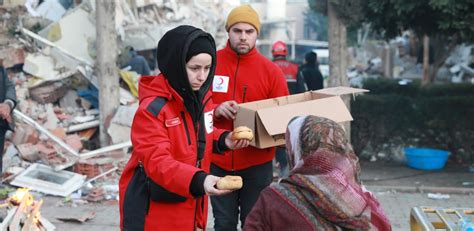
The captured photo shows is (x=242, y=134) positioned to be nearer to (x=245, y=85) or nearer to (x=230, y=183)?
(x=230, y=183)

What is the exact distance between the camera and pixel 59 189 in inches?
273

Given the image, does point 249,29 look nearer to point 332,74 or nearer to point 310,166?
point 310,166

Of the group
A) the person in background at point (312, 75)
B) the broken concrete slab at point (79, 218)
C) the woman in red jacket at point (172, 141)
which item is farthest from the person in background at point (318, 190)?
the person in background at point (312, 75)

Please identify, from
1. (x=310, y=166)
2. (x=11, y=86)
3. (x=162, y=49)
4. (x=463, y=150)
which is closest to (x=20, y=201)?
(x=11, y=86)

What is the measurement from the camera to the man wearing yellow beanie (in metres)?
4.02

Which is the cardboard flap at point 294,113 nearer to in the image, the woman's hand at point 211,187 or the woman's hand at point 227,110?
the woman's hand at point 227,110

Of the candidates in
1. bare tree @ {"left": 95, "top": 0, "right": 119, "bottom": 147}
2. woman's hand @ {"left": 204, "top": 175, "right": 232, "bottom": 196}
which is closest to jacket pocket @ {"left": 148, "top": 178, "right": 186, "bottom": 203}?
woman's hand @ {"left": 204, "top": 175, "right": 232, "bottom": 196}

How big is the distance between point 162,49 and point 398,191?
518 cm

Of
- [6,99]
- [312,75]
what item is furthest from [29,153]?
[312,75]

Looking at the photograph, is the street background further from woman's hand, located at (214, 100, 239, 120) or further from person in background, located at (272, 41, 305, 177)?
woman's hand, located at (214, 100, 239, 120)

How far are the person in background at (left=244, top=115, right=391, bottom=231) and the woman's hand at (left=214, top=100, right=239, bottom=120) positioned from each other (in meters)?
1.44

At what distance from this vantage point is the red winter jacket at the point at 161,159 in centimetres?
262

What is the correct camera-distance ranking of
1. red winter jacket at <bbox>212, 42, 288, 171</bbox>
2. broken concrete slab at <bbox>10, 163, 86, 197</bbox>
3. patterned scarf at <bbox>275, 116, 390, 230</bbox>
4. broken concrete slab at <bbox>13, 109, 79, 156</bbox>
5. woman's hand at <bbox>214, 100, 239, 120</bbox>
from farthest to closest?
broken concrete slab at <bbox>13, 109, 79, 156</bbox> → broken concrete slab at <bbox>10, 163, 86, 197</bbox> → red winter jacket at <bbox>212, 42, 288, 171</bbox> → woman's hand at <bbox>214, 100, 239, 120</bbox> → patterned scarf at <bbox>275, 116, 390, 230</bbox>

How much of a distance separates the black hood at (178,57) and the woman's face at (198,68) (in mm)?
36
